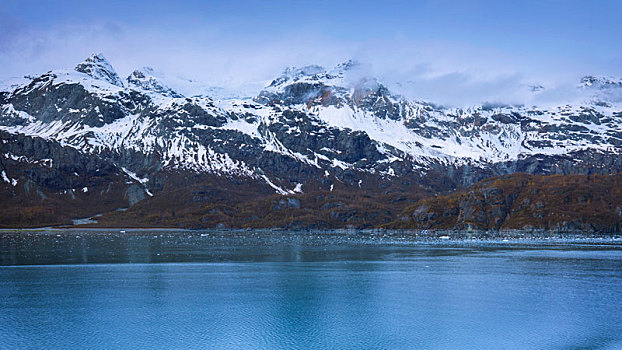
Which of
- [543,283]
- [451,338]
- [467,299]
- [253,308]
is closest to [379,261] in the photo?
[543,283]

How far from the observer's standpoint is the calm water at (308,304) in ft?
170

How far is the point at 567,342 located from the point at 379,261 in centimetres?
6479

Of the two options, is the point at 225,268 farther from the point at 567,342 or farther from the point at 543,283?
the point at 567,342

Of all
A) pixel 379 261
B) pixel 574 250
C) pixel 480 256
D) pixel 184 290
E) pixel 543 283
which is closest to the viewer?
pixel 184 290

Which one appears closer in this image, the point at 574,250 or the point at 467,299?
the point at 467,299

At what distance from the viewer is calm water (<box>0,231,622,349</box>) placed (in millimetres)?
51719

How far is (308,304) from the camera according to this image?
220 feet

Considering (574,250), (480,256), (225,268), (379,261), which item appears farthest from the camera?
(574,250)

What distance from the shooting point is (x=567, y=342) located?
50.4m

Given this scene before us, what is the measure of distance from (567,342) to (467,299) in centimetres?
2036

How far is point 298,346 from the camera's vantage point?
164 ft

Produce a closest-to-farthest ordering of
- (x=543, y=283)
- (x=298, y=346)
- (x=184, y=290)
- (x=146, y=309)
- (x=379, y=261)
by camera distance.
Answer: (x=298, y=346) < (x=146, y=309) < (x=184, y=290) < (x=543, y=283) < (x=379, y=261)

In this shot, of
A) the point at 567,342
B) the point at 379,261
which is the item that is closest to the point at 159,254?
the point at 379,261

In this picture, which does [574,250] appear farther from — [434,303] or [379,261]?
[434,303]
